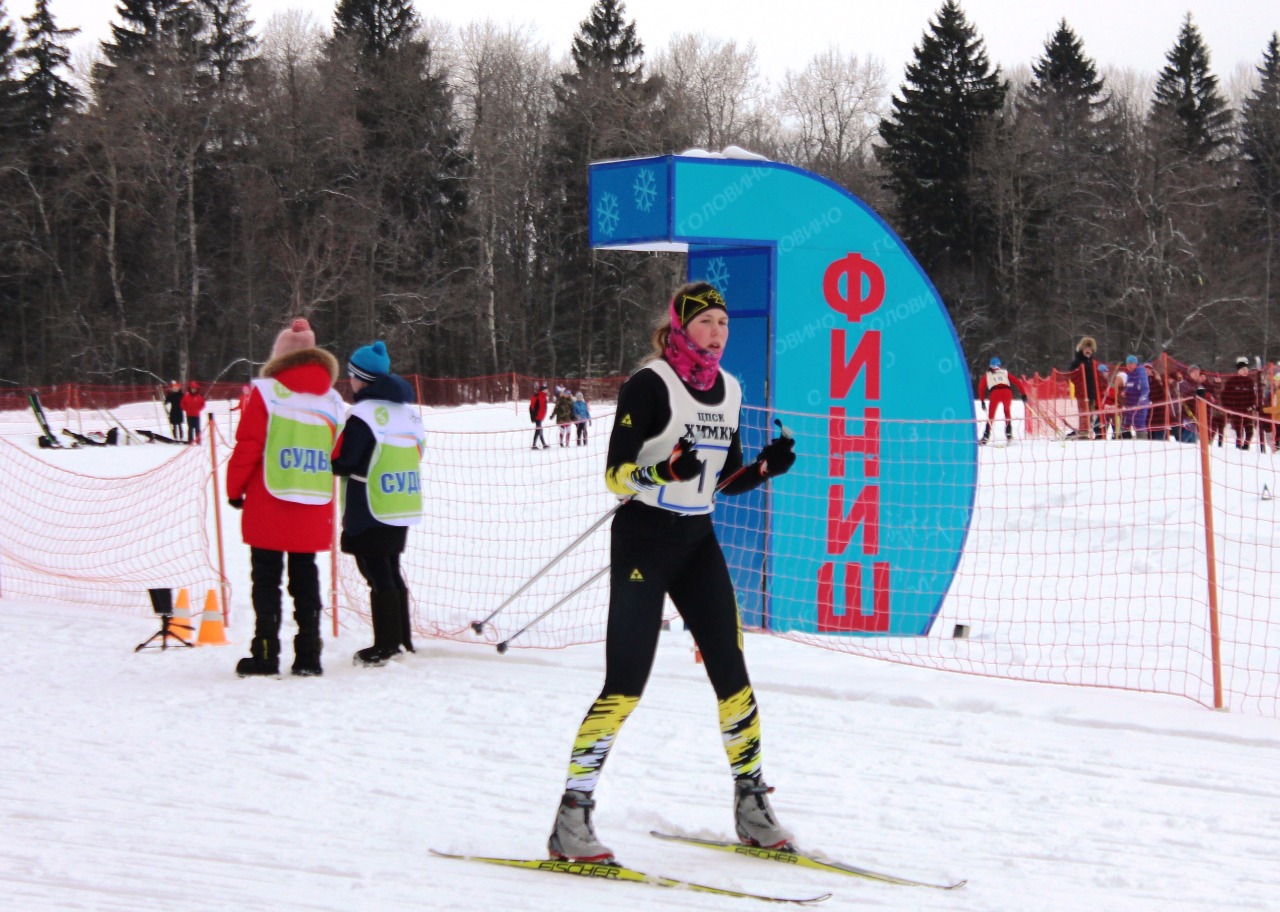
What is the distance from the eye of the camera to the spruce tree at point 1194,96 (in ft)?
162

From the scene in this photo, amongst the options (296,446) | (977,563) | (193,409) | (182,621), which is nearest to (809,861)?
(296,446)

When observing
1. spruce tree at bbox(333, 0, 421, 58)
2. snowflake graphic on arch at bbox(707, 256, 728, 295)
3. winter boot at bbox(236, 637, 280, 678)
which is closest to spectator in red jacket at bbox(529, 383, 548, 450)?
snowflake graphic on arch at bbox(707, 256, 728, 295)

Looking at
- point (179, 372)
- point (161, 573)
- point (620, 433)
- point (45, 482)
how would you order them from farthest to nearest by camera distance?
1. point (179, 372)
2. point (45, 482)
3. point (161, 573)
4. point (620, 433)

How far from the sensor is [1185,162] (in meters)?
43.6

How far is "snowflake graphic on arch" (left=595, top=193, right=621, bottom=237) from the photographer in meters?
7.93

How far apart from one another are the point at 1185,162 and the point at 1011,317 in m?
8.07

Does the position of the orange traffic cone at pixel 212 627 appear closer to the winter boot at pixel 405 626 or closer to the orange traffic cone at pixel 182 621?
the orange traffic cone at pixel 182 621

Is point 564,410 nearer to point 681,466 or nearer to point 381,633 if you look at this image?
point 381,633

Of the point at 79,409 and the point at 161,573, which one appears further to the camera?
the point at 79,409

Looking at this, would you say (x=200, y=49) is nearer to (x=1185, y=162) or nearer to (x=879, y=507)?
(x=1185, y=162)

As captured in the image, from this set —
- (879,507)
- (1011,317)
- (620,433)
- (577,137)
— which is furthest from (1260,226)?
(620,433)

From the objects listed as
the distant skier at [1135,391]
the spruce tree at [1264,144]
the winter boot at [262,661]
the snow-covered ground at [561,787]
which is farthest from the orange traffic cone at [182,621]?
the spruce tree at [1264,144]

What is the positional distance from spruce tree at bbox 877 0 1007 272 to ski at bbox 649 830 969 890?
43594 mm

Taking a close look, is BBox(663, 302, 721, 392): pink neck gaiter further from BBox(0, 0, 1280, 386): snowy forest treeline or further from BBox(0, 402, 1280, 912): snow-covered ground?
BBox(0, 0, 1280, 386): snowy forest treeline
